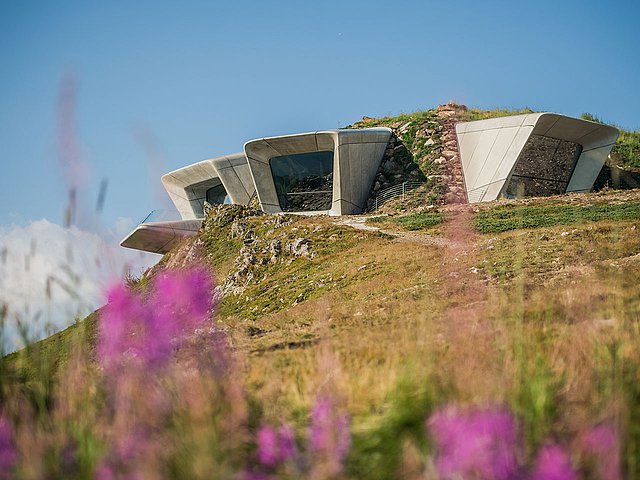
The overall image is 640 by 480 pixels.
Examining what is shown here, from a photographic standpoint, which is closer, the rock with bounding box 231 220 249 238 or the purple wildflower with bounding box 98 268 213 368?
the purple wildflower with bounding box 98 268 213 368

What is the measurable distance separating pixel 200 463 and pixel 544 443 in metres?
1.57

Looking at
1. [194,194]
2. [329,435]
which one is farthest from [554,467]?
[194,194]

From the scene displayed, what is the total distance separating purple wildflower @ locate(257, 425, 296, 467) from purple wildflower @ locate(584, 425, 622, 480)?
132 centimetres

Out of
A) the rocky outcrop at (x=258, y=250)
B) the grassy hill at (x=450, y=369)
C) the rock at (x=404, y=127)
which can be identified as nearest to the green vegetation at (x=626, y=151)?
the rock at (x=404, y=127)

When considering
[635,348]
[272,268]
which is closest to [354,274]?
[272,268]

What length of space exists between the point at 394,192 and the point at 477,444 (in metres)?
36.4

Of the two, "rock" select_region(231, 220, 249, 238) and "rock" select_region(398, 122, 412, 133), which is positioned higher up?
"rock" select_region(398, 122, 412, 133)

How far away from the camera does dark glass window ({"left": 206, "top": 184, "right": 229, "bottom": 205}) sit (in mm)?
49478

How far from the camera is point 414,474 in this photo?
98.1 inches

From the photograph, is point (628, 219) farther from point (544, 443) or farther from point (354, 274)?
point (544, 443)

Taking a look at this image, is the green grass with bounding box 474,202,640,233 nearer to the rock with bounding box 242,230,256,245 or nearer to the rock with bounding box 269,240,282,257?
the rock with bounding box 269,240,282,257

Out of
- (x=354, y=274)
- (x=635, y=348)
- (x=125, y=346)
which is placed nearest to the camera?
(x=125, y=346)

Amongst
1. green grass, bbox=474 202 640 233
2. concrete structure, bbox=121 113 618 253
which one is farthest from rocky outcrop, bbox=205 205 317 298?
concrete structure, bbox=121 113 618 253

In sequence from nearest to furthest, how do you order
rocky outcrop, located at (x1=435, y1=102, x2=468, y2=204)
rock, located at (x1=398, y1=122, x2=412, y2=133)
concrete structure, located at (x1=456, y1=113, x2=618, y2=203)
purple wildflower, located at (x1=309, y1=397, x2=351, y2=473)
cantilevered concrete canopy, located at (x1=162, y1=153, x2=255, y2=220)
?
1. purple wildflower, located at (x1=309, y1=397, x2=351, y2=473)
2. concrete structure, located at (x1=456, y1=113, x2=618, y2=203)
3. rocky outcrop, located at (x1=435, y1=102, x2=468, y2=204)
4. rock, located at (x1=398, y1=122, x2=412, y2=133)
5. cantilevered concrete canopy, located at (x1=162, y1=153, x2=255, y2=220)
